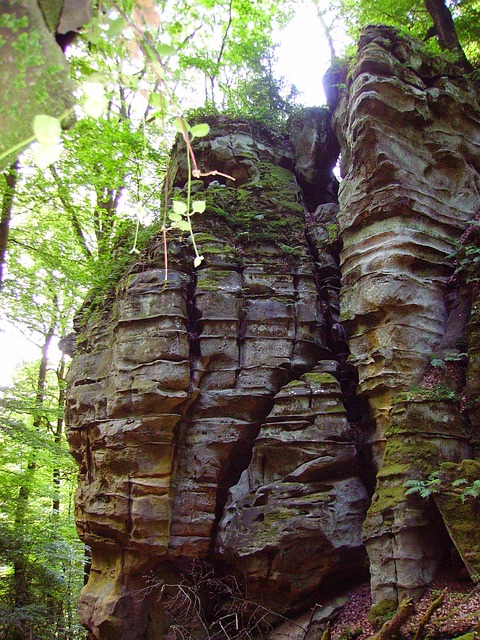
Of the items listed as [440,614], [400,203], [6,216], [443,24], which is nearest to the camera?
[440,614]

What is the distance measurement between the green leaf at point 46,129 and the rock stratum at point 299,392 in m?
6.85

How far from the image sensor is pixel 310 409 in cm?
870

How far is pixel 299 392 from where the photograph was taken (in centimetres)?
880

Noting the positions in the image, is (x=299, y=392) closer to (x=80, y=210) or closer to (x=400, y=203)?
(x=400, y=203)

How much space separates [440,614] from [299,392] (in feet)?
12.9

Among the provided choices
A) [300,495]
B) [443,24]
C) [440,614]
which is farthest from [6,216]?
[443,24]

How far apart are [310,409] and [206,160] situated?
7.06 m

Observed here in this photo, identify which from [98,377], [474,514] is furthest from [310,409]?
[98,377]

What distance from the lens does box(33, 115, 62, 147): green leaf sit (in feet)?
4.55

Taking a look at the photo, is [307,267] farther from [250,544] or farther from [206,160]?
[250,544]

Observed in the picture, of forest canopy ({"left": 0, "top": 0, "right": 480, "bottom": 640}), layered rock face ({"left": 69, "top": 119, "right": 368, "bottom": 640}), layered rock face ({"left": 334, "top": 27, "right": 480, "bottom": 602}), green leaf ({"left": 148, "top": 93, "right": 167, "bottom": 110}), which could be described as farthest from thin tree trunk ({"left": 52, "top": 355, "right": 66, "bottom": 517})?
green leaf ({"left": 148, "top": 93, "right": 167, "bottom": 110})

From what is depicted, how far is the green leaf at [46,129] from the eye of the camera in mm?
1387

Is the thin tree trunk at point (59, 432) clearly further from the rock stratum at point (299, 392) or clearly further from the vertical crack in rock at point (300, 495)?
the vertical crack in rock at point (300, 495)

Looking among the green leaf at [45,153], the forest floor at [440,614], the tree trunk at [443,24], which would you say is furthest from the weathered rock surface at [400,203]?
the green leaf at [45,153]
